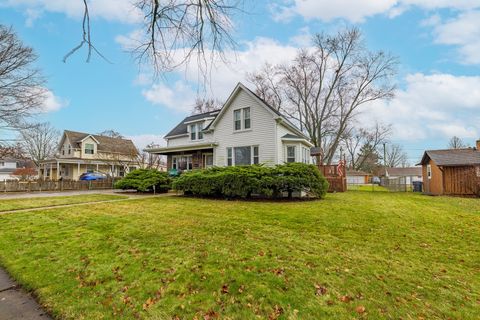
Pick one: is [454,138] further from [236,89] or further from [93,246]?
[93,246]

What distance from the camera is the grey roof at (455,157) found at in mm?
18400

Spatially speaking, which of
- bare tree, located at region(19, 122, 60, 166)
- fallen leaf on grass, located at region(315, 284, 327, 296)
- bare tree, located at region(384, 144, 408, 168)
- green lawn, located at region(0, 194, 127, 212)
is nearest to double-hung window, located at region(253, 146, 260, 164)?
green lawn, located at region(0, 194, 127, 212)

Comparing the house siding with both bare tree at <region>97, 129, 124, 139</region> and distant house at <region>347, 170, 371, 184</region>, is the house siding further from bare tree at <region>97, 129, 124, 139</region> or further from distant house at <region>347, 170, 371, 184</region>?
distant house at <region>347, 170, 371, 184</region>

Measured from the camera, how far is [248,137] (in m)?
16.6

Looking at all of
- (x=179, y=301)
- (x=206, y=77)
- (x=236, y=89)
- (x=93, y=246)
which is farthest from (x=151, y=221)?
(x=236, y=89)

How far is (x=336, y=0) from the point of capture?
18.6 feet

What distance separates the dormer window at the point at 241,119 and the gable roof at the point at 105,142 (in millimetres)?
19609

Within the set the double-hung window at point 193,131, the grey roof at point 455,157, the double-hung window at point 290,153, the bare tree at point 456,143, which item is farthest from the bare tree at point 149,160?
the bare tree at point 456,143

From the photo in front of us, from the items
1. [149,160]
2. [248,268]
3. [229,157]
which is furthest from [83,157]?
[248,268]

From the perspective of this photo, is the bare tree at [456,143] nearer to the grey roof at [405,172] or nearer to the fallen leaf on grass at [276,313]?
the grey roof at [405,172]

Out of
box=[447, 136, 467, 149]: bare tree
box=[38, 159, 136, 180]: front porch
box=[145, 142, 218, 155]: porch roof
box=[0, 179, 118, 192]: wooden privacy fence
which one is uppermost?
box=[447, 136, 467, 149]: bare tree

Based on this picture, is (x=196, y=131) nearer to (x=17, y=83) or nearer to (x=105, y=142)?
(x=17, y=83)

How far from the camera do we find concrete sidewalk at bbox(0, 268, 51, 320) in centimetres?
297

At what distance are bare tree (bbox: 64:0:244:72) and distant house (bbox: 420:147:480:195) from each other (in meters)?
22.0
